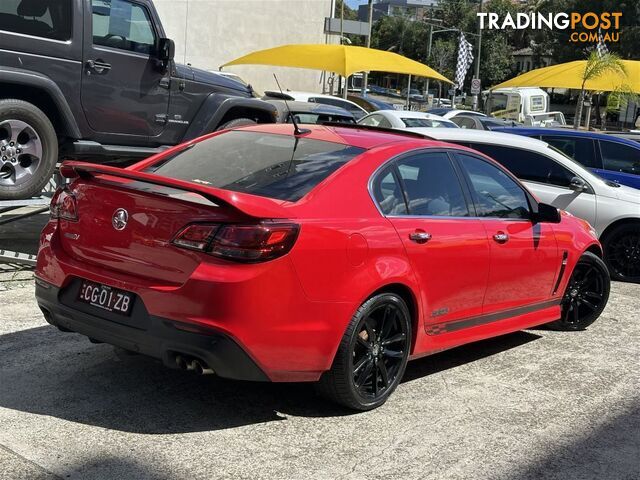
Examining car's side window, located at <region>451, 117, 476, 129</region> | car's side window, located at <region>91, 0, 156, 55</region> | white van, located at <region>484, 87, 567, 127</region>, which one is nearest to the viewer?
car's side window, located at <region>91, 0, 156, 55</region>

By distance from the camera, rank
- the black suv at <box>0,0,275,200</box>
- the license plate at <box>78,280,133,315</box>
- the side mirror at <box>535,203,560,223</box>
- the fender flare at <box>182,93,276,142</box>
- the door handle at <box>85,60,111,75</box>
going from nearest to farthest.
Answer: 1. the license plate at <box>78,280,133,315</box>
2. the side mirror at <box>535,203,560,223</box>
3. the black suv at <box>0,0,275,200</box>
4. the door handle at <box>85,60,111,75</box>
5. the fender flare at <box>182,93,276,142</box>

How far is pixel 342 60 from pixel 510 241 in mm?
11009

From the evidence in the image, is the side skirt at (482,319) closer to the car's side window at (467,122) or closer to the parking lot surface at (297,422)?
the parking lot surface at (297,422)

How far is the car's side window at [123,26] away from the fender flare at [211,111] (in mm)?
831

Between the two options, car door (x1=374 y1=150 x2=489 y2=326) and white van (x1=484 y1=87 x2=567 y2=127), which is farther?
white van (x1=484 y1=87 x2=567 y2=127)

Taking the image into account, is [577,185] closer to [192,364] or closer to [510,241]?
[510,241]

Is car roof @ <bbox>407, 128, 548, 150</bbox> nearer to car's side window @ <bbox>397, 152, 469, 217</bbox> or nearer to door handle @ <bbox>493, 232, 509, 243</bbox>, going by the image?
door handle @ <bbox>493, 232, 509, 243</bbox>

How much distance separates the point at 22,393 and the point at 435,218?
256 cm

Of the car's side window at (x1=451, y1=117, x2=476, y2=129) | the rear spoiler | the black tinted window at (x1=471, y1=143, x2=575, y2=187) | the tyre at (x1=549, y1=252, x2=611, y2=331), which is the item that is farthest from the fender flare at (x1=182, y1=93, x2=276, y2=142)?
the car's side window at (x1=451, y1=117, x2=476, y2=129)


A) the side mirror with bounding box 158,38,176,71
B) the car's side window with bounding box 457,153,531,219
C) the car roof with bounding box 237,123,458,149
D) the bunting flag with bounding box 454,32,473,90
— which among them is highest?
the bunting flag with bounding box 454,32,473,90

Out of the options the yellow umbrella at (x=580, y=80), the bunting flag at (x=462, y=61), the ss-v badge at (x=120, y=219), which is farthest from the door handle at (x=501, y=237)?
the bunting flag at (x=462, y=61)

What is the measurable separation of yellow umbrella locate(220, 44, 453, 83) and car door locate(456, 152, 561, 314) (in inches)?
397

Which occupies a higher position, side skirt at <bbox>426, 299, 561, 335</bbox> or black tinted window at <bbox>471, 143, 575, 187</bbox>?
black tinted window at <bbox>471, 143, 575, 187</bbox>

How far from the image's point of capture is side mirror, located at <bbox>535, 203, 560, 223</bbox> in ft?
18.6
